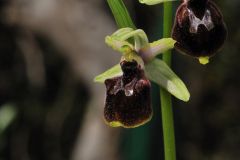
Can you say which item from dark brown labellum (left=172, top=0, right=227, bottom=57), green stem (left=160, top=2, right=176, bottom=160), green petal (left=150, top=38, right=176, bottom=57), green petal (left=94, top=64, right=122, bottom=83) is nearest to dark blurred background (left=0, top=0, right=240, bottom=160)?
green petal (left=94, top=64, right=122, bottom=83)

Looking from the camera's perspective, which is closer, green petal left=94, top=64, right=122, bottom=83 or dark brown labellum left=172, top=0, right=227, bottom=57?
dark brown labellum left=172, top=0, right=227, bottom=57

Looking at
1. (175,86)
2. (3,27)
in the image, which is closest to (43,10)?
(3,27)

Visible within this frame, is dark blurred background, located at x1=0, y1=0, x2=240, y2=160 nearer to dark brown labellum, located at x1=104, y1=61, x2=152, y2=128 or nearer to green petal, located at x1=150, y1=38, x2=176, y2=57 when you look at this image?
dark brown labellum, located at x1=104, y1=61, x2=152, y2=128

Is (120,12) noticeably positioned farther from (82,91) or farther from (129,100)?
(82,91)

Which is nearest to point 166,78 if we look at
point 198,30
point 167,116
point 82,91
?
point 167,116

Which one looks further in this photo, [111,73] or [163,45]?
[111,73]
